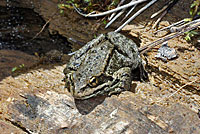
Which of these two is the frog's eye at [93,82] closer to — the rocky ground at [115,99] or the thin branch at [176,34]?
the rocky ground at [115,99]

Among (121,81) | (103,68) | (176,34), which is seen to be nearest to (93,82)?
(103,68)

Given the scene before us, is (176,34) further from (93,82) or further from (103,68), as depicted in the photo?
(93,82)

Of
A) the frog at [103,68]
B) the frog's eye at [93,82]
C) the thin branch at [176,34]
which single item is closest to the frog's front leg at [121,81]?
the frog at [103,68]

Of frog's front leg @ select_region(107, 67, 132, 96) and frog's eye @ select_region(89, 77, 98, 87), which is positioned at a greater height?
frog's eye @ select_region(89, 77, 98, 87)

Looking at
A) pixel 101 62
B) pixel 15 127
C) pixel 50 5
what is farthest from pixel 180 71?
pixel 50 5

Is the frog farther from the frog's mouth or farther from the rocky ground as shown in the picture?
the rocky ground

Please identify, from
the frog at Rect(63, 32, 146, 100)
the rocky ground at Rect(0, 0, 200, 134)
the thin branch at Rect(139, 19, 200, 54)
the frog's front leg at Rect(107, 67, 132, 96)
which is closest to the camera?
the rocky ground at Rect(0, 0, 200, 134)

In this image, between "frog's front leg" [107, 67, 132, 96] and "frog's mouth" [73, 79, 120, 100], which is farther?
"frog's front leg" [107, 67, 132, 96]

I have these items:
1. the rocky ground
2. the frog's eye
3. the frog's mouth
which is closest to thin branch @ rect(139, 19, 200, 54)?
the rocky ground

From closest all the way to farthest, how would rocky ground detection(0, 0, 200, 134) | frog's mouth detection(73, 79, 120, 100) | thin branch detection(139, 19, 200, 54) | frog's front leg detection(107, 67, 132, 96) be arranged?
rocky ground detection(0, 0, 200, 134) < frog's mouth detection(73, 79, 120, 100) < frog's front leg detection(107, 67, 132, 96) < thin branch detection(139, 19, 200, 54)
